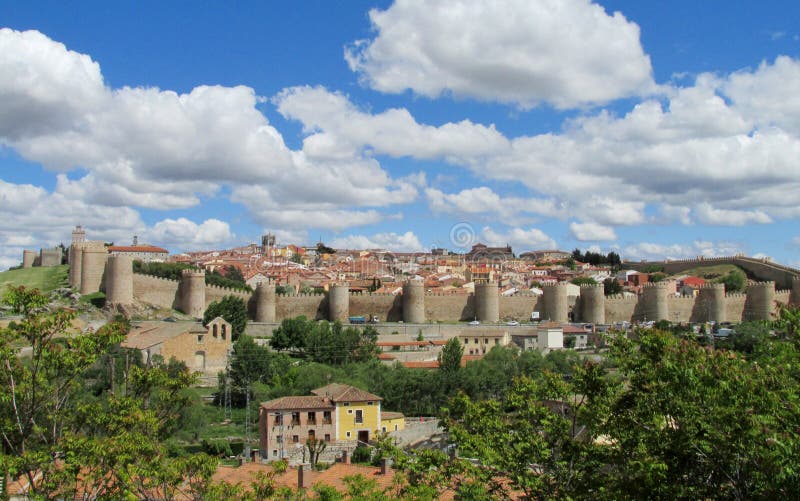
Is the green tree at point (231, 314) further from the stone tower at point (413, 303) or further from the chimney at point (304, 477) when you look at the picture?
the chimney at point (304, 477)

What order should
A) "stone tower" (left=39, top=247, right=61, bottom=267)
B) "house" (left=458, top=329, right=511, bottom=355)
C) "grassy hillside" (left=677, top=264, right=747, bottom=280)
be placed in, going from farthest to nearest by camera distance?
"grassy hillside" (left=677, top=264, right=747, bottom=280) < "stone tower" (left=39, top=247, right=61, bottom=267) < "house" (left=458, top=329, right=511, bottom=355)

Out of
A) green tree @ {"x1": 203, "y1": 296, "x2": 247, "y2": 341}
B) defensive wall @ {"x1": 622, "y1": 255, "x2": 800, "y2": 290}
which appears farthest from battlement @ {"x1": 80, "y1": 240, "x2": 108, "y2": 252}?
defensive wall @ {"x1": 622, "y1": 255, "x2": 800, "y2": 290}

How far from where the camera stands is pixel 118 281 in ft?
135

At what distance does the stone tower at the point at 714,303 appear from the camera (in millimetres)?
50219

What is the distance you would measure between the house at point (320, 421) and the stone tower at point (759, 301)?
3412 cm

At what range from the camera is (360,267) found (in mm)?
85125

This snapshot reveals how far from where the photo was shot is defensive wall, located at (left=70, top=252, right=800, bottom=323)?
143ft

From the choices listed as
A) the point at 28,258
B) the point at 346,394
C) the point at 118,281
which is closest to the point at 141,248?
the point at 28,258

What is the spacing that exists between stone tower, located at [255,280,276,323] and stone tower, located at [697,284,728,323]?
28048 millimetres

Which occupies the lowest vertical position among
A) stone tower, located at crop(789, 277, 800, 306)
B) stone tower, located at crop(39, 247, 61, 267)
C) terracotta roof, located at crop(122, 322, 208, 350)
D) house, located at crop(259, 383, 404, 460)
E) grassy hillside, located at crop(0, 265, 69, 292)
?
house, located at crop(259, 383, 404, 460)

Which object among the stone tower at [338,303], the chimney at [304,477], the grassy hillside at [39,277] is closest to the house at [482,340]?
the stone tower at [338,303]

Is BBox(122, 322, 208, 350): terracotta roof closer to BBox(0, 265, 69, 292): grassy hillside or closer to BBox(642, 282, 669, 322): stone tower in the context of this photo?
BBox(0, 265, 69, 292): grassy hillside

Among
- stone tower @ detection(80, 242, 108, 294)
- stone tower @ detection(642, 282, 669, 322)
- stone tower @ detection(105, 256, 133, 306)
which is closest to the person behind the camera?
stone tower @ detection(105, 256, 133, 306)

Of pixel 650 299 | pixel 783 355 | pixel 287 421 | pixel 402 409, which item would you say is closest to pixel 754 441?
pixel 783 355
